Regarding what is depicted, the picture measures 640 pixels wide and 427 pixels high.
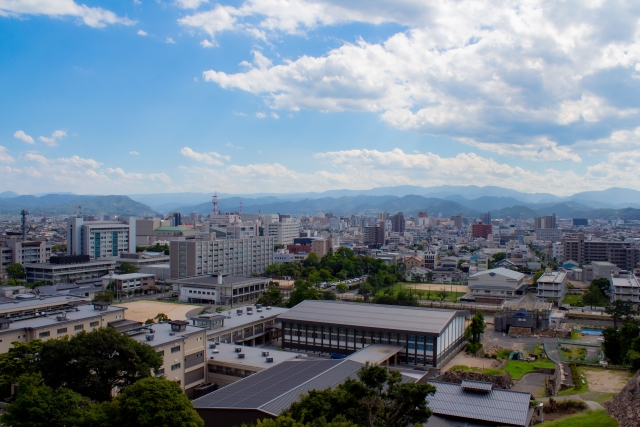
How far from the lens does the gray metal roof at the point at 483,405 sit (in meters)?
8.02

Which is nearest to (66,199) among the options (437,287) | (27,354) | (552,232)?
(552,232)

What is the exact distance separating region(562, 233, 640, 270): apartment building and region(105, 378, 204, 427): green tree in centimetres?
3768

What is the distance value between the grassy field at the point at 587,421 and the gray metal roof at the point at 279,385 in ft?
11.7

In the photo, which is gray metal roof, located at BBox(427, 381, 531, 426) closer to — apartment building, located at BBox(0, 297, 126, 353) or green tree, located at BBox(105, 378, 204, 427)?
green tree, located at BBox(105, 378, 204, 427)

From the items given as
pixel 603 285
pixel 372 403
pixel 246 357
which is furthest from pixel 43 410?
pixel 603 285

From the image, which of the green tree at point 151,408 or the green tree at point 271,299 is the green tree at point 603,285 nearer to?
the green tree at point 271,299

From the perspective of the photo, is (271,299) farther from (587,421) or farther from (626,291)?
(626,291)

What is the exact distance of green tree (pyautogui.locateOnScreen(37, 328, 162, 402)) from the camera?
873cm

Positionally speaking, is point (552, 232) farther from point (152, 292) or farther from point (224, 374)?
point (224, 374)

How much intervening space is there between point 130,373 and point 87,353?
813 millimetres

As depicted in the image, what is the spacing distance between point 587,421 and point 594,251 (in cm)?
3568

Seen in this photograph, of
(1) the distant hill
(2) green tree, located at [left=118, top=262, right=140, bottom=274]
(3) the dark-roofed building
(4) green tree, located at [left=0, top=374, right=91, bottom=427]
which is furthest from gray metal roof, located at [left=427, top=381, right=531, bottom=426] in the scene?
(1) the distant hill

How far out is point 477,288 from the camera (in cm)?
2692

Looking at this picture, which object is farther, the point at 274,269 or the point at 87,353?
the point at 274,269
